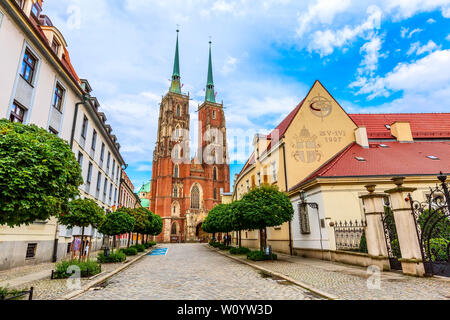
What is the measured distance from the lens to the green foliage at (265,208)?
14.4 metres

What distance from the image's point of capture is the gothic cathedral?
2465 inches

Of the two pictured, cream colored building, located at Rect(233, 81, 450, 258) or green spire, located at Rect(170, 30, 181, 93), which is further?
green spire, located at Rect(170, 30, 181, 93)

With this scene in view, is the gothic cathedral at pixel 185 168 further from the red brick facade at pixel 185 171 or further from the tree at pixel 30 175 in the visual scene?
the tree at pixel 30 175

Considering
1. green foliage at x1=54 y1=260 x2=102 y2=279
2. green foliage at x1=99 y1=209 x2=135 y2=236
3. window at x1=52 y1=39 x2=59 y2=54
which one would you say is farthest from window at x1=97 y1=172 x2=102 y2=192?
green foliage at x1=54 y1=260 x2=102 y2=279

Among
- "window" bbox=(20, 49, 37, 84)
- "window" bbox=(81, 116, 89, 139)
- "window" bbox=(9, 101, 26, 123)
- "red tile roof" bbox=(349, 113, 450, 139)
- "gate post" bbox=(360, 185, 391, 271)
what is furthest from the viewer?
"window" bbox=(81, 116, 89, 139)

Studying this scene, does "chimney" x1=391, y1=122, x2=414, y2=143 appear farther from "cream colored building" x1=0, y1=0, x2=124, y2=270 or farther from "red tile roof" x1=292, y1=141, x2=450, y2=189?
"cream colored building" x1=0, y1=0, x2=124, y2=270

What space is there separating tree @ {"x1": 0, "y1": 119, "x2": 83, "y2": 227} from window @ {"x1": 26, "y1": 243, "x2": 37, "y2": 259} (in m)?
10.7

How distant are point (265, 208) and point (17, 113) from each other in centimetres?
1371

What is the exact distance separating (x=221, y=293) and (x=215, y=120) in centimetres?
7347

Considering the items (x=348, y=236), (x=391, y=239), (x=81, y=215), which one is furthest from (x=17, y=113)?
(x=391, y=239)

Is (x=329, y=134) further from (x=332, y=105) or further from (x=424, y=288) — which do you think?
(x=424, y=288)

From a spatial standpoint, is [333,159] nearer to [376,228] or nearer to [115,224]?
[376,228]

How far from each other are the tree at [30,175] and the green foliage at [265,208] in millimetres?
9893

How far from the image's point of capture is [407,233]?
8.95 m
